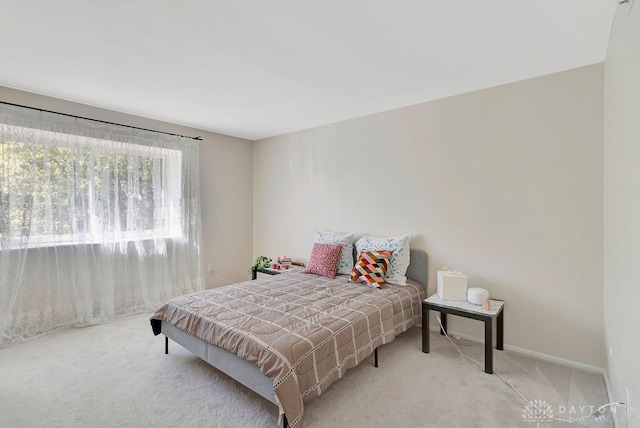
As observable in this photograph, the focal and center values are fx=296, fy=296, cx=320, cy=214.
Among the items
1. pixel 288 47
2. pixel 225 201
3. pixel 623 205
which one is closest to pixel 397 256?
pixel 623 205

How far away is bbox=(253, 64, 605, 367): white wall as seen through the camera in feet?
7.80

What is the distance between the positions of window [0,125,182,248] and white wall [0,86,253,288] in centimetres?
46

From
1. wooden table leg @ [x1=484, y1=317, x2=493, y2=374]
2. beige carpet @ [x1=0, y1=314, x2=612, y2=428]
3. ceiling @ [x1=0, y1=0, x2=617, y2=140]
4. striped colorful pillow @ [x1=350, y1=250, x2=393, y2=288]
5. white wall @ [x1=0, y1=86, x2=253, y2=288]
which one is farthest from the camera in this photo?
white wall @ [x1=0, y1=86, x2=253, y2=288]

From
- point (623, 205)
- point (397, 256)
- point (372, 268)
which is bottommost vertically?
point (372, 268)

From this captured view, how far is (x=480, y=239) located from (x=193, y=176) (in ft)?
12.0

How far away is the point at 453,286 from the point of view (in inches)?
105

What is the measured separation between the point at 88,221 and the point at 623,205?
454cm

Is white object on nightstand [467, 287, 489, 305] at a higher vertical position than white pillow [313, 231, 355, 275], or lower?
lower

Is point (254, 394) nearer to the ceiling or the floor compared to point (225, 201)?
nearer to the floor

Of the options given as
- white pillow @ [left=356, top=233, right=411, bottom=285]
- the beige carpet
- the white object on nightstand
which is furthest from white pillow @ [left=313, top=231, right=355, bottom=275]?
the white object on nightstand

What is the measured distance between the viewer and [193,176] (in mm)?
4176

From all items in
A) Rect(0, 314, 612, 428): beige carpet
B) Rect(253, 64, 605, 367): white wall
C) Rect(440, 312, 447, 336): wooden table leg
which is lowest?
Rect(0, 314, 612, 428): beige carpet

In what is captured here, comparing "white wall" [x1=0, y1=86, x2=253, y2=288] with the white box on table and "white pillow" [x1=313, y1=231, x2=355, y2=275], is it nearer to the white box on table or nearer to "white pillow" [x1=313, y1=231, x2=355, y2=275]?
"white pillow" [x1=313, y1=231, x2=355, y2=275]

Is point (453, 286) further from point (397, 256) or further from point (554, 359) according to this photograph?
point (554, 359)
